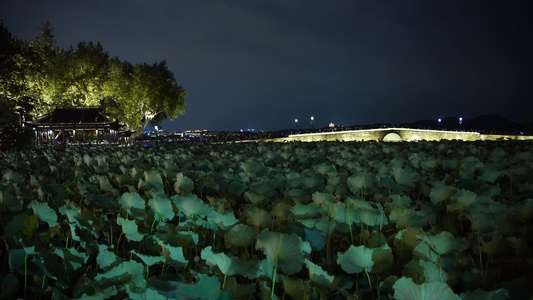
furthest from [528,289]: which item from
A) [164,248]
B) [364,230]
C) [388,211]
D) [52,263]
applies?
[52,263]

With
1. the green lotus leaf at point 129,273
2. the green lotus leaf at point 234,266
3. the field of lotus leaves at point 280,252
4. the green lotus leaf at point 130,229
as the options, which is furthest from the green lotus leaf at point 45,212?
the green lotus leaf at point 234,266

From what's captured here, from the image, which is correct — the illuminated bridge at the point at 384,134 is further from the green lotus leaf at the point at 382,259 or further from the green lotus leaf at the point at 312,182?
the green lotus leaf at the point at 382,259

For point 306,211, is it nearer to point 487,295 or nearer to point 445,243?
point 445,243

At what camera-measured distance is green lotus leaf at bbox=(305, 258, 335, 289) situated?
1.20 metres

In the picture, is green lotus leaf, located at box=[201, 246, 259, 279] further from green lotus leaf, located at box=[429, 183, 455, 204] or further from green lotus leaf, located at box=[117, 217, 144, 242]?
green lotus leaf, located at box=[429, 183, 455, 204]

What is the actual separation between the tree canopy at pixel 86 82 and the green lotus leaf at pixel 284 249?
144 feet

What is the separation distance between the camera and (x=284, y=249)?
128 cm

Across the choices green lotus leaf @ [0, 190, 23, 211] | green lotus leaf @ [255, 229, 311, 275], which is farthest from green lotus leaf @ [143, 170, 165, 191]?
green lotus leaf @ [255, 229, 311, 275]

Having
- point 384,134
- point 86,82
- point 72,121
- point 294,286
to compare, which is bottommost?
point 294,286

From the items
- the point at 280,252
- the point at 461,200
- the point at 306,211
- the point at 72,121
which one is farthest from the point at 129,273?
the point at 72,121

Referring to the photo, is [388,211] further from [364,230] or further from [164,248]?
[164,248]

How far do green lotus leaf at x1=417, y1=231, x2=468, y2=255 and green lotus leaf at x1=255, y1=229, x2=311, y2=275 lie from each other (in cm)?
50

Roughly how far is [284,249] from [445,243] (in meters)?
0.62

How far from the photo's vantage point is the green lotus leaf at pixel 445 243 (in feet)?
4.21
